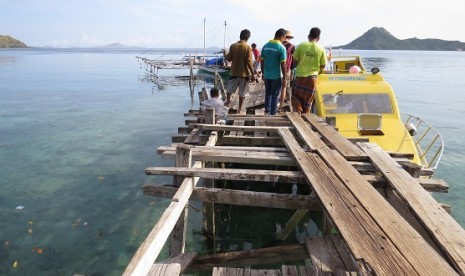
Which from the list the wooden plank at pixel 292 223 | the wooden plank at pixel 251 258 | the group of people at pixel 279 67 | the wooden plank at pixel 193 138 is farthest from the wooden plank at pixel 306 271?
the group of people at pixel 279 67

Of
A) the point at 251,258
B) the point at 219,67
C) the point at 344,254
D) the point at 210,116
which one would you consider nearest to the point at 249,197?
the point at 251,258

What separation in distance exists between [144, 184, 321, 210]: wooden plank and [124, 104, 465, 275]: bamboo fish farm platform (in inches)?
0.5

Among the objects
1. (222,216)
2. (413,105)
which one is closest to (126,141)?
(222,216)

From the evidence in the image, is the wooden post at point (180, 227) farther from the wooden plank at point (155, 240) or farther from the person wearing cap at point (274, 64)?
the person wearing cap at point (274, 64)

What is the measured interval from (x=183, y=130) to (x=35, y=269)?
14.0 feet

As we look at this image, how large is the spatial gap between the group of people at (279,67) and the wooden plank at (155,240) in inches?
204

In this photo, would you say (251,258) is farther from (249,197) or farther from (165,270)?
(165,270)

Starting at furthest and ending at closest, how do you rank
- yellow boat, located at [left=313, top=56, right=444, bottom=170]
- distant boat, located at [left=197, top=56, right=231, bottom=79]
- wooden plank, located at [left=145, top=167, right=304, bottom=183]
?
distant boat, located at [left=197, top=56, right=231, bottom=79] < yellow boat, located at [left=313, top=56, right=444, bottom=170] < wooden plank, located at [left=145, top=167, right=304, bottom=183]

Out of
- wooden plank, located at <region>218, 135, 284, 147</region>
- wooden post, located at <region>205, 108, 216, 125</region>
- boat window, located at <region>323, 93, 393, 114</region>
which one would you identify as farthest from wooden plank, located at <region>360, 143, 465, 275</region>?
boat window, located at <region>323, 93, 393, 114</region>

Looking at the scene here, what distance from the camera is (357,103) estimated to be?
9.52 meters

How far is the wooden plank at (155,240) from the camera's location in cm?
273

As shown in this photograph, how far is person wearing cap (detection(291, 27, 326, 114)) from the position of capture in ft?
30.3

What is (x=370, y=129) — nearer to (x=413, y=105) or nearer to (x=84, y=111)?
(x=84, y=111)

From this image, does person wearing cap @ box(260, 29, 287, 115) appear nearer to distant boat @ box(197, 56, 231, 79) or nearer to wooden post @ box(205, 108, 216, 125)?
wooden post @ box(205, 108, 216, 125)
